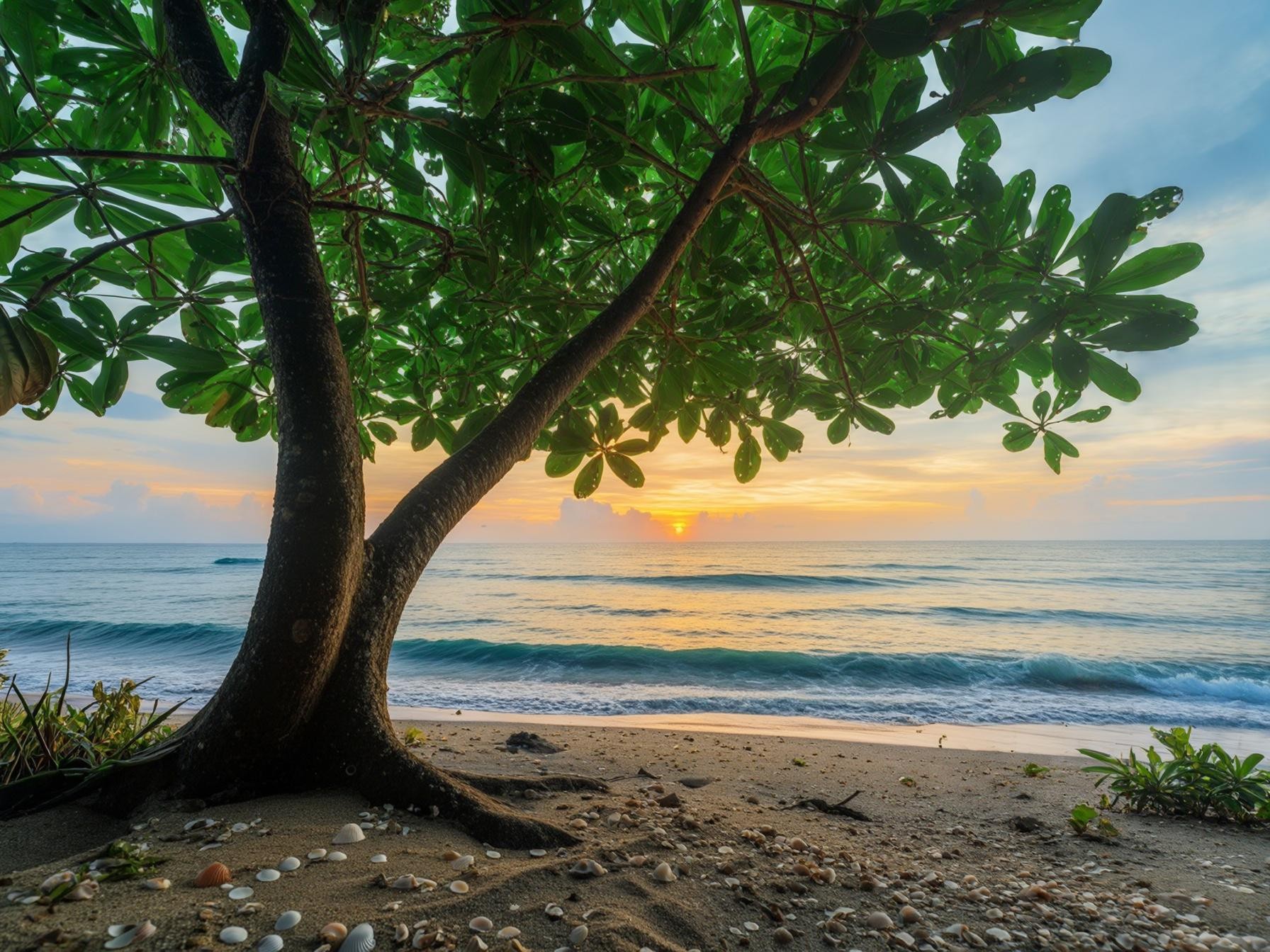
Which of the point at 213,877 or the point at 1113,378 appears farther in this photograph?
the point at 1113,378

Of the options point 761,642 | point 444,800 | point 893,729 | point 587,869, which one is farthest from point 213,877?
point 761,642

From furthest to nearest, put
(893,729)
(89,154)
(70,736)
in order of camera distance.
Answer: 1. (893,729)
2. (70,736)
3. (89,154)

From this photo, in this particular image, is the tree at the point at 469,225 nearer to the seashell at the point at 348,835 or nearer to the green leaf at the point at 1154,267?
the green leaf at the point at 1154,267

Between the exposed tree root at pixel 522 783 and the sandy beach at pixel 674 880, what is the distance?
57 millimetres

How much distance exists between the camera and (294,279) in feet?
5.20

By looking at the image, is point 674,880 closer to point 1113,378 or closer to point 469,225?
point 1113,378

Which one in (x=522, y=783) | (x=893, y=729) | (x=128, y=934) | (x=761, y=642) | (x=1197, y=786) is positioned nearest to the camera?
(x=128, y=934)

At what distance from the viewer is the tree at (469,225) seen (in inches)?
54.1

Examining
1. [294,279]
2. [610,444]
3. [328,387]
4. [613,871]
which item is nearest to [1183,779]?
[613,871]

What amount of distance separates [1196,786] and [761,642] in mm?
9755

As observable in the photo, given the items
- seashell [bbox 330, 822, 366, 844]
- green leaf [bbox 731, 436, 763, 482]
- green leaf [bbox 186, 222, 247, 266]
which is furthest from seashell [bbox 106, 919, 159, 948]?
green leaf [bbox 731, 436, 763, 482]

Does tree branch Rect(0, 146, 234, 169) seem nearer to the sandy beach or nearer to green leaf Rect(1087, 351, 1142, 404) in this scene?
the sandy beach

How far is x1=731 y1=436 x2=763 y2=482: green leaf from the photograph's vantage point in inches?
105

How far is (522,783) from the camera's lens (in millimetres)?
2055
